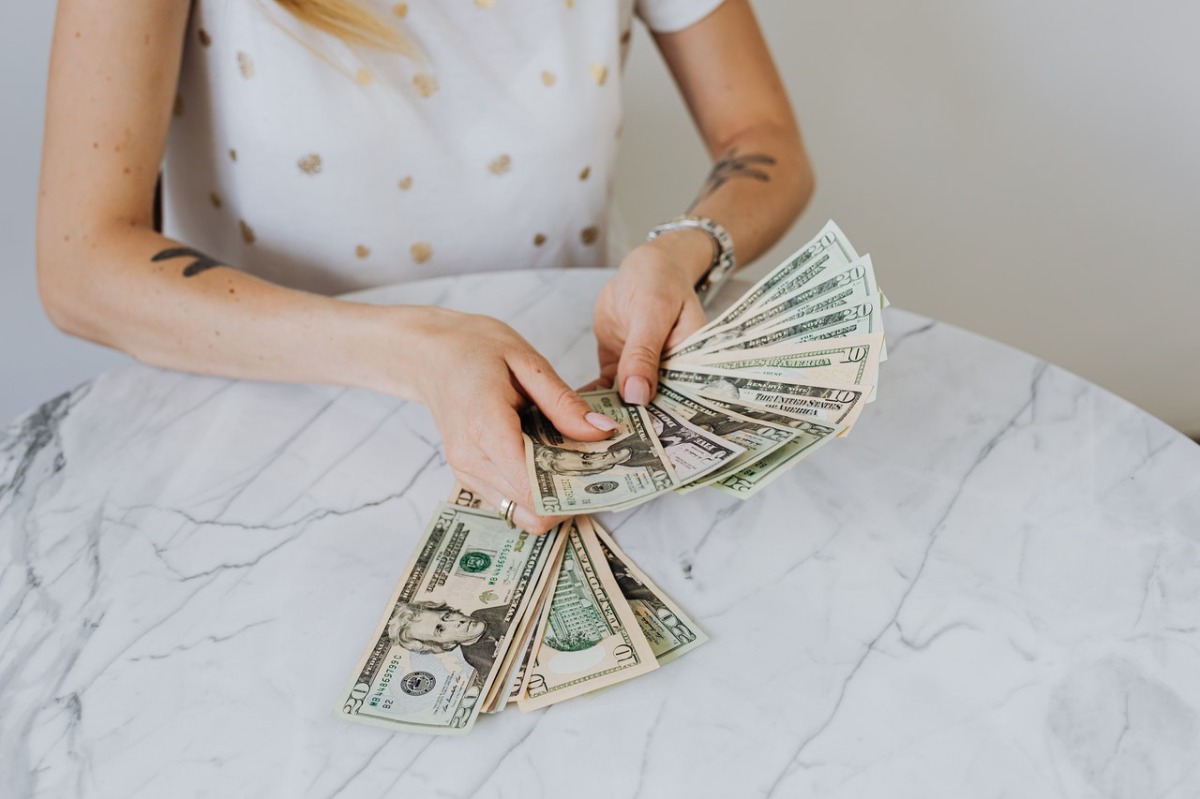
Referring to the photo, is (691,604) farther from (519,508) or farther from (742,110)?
(742,110)

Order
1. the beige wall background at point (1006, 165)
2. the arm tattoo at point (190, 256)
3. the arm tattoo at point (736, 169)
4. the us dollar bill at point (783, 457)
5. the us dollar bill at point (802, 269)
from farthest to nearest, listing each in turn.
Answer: the beige wall background at point (1006, 165), the arm tattoo at point (736, 169), the arm tattoo at point (190, 256), the us dollar bill at point (802, 269), the us dollar bill at point (783, 457)

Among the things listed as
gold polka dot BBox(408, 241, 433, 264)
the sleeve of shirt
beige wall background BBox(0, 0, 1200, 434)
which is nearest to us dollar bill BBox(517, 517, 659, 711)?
gold polka dot BBox(408, 241, 433, 264)

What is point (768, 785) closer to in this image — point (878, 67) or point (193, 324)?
point (193, 324)

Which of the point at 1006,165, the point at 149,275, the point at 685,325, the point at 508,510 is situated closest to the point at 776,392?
the point at 685,325

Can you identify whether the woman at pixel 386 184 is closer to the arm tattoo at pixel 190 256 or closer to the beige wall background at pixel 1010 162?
the arm tattoo at pixel 190 256

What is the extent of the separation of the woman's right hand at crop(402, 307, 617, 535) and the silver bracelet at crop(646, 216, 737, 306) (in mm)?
284

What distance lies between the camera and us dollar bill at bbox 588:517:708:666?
71 centimetres

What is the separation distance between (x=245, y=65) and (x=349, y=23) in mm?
114

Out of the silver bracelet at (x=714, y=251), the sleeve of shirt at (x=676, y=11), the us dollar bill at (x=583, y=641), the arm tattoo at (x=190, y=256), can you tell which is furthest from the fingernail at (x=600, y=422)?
the sleeve of shirt at (x=676, y=11)

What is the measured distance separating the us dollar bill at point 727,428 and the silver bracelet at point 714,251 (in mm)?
224

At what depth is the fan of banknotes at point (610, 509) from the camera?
681mm

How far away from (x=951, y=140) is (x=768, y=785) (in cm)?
161

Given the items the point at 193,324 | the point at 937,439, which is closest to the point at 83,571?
the point at 193,324

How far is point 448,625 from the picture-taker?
72cm
